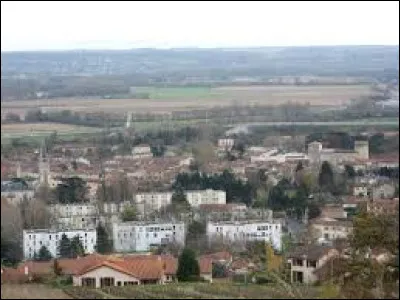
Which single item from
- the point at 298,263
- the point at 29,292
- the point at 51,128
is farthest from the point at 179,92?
the point at 29,292

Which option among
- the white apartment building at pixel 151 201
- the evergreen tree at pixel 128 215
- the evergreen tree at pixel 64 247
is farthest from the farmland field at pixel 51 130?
the white apartment building at pixel 151 201

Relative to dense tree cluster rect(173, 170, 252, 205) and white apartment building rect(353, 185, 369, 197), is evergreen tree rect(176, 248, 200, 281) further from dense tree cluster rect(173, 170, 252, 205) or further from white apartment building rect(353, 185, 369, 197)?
dense tree cluster rect(173, 170, 252, 205)

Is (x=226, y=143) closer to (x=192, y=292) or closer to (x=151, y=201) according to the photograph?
(x=151, y=201)

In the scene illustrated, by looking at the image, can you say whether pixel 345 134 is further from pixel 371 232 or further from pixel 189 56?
pixel 371 232

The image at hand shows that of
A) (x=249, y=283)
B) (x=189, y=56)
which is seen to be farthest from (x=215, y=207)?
(x=189, y=56)

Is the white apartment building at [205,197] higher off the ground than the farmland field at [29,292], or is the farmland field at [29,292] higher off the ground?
the farmland field at [29,292]

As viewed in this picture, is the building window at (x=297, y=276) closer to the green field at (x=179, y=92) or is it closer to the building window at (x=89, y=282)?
the building window at (x=89, y=282)
